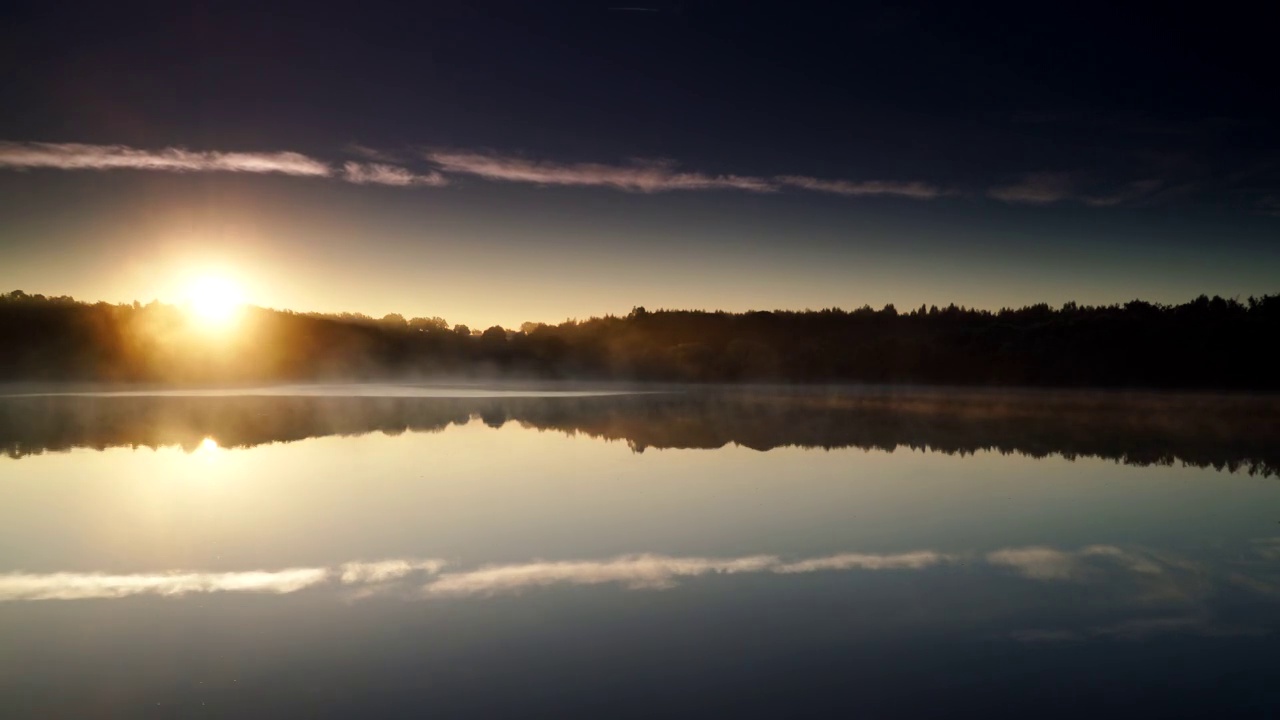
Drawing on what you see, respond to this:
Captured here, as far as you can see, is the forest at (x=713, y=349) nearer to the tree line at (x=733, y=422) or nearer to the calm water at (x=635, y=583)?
the tree line at (x=733, y=422)

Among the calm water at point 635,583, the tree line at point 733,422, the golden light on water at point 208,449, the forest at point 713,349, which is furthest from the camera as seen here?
the forest at point 713,349

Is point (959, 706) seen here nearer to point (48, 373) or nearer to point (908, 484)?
point (908, 484)

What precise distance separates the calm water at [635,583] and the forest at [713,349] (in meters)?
24.8

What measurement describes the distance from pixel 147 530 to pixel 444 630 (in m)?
3.77

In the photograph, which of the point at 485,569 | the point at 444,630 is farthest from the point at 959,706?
the point at 485,569

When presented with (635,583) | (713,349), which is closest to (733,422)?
(635,583)

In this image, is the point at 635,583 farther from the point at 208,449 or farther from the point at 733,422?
the point at 733,422

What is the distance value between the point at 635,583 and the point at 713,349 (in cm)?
3902

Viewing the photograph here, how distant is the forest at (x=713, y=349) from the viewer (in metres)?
34.1

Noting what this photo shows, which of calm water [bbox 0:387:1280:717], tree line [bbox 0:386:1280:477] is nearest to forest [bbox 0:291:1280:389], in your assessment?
tree line [bbox 0:386:1280:477]

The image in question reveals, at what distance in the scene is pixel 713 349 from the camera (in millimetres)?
44375

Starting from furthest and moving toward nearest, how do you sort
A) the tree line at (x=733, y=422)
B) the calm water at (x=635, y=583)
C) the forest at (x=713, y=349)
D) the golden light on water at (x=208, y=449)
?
the forest at (x=713, y=349) → the tree line at (x=733, y=422) → the golden light on water at (x=208, y=449) → the calm water at (x=635, y=583)

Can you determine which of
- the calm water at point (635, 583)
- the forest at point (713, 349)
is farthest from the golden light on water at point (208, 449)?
the forest at point (713, 349)

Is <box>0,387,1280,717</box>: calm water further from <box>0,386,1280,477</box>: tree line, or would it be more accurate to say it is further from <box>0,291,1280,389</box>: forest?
<box>0,291,1280,389</box>: forest
